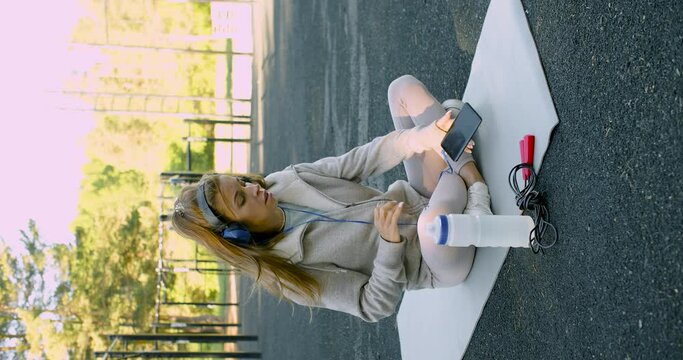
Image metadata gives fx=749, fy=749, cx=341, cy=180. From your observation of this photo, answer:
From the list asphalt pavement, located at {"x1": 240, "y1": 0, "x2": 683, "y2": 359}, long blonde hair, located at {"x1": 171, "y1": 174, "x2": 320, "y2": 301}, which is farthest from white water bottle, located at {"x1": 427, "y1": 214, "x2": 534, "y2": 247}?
long blonde hair, located at {"x1": 171, "y1": 174, "x2": 320, "y2": 301}

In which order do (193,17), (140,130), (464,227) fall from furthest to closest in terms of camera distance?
(140,130) < (193,17) < (464,227)

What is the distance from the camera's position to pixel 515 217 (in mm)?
2750

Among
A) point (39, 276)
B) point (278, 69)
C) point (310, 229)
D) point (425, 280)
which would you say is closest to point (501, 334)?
point (425, 280)

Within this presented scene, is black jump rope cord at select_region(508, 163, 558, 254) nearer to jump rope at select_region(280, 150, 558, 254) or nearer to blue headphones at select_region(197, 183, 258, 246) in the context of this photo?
jump rope at select_region(280, 150, 558, 254)

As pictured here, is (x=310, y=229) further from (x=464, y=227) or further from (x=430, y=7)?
(x=430, y=7)

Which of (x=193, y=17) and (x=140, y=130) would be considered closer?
(x=193, y=17)

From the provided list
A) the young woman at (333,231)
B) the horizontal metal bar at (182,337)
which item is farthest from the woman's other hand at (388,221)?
the horizontal metal bar at (182,337)

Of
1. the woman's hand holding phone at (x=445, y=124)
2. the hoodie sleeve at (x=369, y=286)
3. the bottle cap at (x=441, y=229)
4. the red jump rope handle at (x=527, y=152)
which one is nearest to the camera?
the bottle cap at (x=441, y=229)

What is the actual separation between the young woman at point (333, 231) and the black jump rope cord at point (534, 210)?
227 mm

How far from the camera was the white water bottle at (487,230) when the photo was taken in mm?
2689

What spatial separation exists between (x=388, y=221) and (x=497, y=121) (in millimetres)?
689

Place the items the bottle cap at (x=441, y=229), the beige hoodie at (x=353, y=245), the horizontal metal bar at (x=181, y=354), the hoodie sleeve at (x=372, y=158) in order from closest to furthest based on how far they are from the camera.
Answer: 1. the bottle cap at (x=441, y=229)
2. the beige hoodie at (x=353, y=245)
3. the hoodie sleeve at (x=372, y=158)
4. the horizontal metal bar at (x=181, y=354)

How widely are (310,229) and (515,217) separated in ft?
2.86

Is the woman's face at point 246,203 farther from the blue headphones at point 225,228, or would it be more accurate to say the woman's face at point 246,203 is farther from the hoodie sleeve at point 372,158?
the hoodie sleeve at point 372,158
